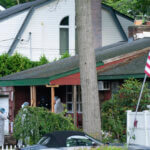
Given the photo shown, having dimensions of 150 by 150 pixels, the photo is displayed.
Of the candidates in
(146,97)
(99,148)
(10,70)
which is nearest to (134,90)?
(146,97)

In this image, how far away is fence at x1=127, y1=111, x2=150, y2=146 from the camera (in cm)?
1609

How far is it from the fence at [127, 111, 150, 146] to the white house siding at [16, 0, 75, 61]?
15075 mm

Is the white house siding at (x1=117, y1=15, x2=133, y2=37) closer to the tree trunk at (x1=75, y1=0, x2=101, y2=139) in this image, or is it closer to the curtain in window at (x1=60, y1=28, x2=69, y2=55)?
the curtain in window at (x1=60, y1=28, x2=69, y2=55)

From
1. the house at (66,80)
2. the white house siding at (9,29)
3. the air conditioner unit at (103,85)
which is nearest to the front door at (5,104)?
the house at (66,80)

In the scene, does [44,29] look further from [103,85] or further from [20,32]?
[103,85]

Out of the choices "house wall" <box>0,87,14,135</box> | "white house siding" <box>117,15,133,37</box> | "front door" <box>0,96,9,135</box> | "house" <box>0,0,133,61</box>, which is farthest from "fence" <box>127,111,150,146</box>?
"white house siding" <box>117,15,133,37</box>

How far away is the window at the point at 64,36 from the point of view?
32.3m

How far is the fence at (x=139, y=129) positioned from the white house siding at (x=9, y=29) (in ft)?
49.6

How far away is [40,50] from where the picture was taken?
31.6 metres

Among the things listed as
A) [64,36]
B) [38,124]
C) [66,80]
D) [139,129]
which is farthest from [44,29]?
[139,129]

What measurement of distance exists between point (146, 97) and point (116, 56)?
3921mm

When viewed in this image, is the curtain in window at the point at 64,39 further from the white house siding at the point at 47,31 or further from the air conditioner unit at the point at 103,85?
the air conditioner unit at the point at 103,85

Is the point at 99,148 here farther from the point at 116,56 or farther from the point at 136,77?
the point at 116,56

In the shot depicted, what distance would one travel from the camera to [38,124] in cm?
1667
